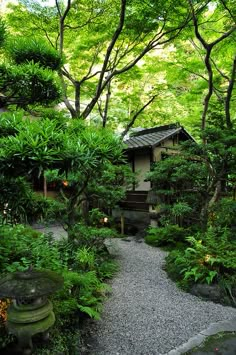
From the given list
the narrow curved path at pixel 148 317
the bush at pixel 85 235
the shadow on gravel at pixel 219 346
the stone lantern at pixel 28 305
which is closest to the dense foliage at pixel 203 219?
the narrow curved path at pixel 148 317

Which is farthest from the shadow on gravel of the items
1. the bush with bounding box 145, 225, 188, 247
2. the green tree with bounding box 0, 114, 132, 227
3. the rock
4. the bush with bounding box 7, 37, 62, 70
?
the bush with bounding box 145, 225, 188, 247

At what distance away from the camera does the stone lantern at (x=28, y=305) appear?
2.54 m

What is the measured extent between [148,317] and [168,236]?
15.8 feet

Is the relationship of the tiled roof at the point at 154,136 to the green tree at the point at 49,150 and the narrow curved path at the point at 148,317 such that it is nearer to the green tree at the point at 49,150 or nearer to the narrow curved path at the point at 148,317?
the narrow curved path at the point at 148,317

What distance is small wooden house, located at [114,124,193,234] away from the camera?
11.3m

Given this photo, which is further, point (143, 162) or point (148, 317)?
point (143, 162)

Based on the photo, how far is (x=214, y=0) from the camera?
256 inches

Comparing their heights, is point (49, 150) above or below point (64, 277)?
above

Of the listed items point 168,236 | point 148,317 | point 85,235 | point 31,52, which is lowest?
point 148,317

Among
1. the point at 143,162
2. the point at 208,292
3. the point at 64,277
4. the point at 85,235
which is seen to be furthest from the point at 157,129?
the point at 64,277

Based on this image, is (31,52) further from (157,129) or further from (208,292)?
(157,129)

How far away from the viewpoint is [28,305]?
2713 millimetres

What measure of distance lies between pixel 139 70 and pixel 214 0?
418 cm

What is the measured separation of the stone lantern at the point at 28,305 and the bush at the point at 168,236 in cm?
646
